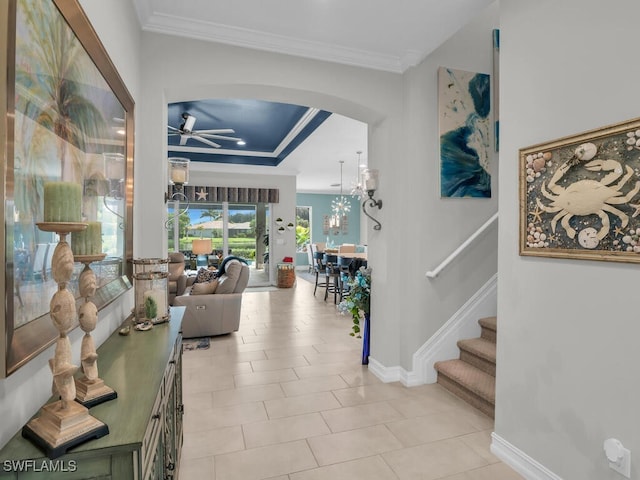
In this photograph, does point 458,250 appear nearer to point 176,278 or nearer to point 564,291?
point 564,291

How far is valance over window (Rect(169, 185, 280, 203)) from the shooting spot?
26.4ft

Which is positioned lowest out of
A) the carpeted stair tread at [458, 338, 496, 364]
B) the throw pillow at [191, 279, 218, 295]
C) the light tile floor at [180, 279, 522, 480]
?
the light tile floor at [180, 279, 522, 480]

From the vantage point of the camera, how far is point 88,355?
1020 millimetres

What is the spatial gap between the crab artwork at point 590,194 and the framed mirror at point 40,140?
213 centimetres

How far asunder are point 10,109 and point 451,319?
3.28 m

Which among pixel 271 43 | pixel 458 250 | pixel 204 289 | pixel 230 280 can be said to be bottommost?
pixel 204 289

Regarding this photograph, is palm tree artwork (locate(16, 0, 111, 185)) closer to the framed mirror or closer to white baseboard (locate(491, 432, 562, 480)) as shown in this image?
the framed mirror

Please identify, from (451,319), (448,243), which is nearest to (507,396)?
(451,319)

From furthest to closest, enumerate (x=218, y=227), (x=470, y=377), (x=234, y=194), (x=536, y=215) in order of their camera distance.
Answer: (x=218, y=227) → (x=234, y=194) → (x=470, y=377) → (x=536, y=215)

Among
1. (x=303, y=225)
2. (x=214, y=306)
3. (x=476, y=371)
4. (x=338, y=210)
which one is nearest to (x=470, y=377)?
(x=476, y=371)

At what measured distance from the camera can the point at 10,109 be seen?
0.83m

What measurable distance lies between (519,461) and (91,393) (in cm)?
223

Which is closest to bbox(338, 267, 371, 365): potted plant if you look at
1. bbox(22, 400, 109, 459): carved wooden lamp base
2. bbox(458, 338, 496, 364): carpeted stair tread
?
bbox(458, 338, 496, 364): carpeted stair tread

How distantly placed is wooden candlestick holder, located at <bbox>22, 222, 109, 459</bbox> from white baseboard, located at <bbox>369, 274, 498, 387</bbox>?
277 centimetres
